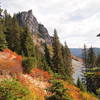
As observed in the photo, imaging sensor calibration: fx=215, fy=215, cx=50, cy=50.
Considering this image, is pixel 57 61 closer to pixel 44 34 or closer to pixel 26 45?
pixel 26 45

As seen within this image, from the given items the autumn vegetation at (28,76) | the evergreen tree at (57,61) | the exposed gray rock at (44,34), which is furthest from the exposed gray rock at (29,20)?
the evergreen tree at (57,61)

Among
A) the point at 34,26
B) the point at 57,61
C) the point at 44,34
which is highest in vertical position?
the point at 34,26

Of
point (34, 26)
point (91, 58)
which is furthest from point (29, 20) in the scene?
point (91, 58)

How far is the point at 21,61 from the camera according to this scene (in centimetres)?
3169

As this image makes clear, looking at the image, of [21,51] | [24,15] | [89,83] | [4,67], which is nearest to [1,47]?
[21,51]

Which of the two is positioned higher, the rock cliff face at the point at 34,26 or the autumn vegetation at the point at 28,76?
the rock cliff face at the point at 34,26

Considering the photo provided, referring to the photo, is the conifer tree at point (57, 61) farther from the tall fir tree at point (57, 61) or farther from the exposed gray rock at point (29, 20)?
the exposed gray rock at point (29, 20)

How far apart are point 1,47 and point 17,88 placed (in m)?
28.4

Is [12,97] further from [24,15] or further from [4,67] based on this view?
[24,15]

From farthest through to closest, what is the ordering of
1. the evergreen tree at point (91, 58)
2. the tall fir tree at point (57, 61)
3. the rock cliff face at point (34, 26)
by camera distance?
the rock cliff face at point (34, 26) < the evergreen tree at point (91, 58) < the tall fir tree at point (57, 61)

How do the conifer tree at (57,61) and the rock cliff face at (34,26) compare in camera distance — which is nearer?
the conifer tree at (57,61)

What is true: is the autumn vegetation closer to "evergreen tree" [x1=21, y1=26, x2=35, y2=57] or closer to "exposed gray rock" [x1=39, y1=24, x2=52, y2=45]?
"evergreen tree" [x1=21, y1=26, x2=35, y2=57]

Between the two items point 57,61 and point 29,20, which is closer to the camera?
point 57,61

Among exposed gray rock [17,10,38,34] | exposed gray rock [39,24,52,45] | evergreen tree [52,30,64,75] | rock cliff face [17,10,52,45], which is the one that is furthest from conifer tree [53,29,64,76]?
exposed gray rock [39,24,52,45]
